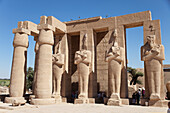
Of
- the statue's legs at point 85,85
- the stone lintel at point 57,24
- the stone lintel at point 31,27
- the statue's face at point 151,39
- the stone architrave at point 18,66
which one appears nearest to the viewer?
the statue's face at point 151,39

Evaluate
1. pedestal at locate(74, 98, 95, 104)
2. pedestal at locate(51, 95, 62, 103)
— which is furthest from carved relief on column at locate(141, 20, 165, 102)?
pedestal at locate(51, 95, 62, 103)

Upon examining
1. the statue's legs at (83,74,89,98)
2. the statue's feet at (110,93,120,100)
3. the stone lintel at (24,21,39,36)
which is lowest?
the statue's feet at (110,93,120,100)

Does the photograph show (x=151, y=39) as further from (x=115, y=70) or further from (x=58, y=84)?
(x=58, y=84)

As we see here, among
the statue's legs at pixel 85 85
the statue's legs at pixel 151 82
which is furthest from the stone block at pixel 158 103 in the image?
the statue's legs at pixel 85 85

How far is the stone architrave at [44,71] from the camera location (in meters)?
12.5

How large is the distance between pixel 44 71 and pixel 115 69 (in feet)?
16.8

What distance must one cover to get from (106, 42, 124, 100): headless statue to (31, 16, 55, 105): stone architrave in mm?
4404

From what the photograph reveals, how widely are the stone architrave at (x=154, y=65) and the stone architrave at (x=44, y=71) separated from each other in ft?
22.6

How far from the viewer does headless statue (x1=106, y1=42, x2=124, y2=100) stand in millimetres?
12773


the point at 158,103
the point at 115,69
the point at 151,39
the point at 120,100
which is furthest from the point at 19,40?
the point at 158,103

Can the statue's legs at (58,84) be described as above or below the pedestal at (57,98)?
above

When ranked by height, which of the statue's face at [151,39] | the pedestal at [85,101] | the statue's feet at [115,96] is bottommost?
the pedestal at [85,101]

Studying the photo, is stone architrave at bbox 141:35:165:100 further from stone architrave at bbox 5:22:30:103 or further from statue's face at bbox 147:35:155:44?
stone architrave at bbox 5:22:30:103

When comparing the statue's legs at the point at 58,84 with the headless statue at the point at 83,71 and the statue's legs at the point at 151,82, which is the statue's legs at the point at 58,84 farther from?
the statue's legs at the point at 151,82
